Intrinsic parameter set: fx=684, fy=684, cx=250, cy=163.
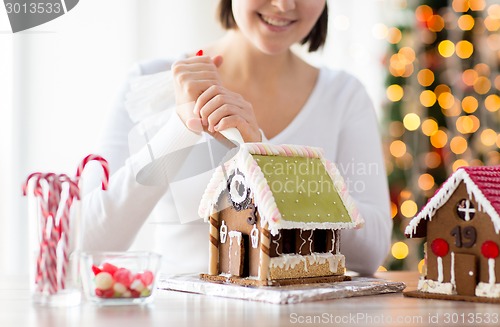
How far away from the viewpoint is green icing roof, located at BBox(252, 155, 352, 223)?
4.07 feet

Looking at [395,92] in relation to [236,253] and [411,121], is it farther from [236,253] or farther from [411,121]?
[236,253]

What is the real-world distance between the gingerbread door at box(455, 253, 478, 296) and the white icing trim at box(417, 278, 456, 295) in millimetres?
14

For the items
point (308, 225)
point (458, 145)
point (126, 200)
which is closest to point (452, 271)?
point (308, 225)

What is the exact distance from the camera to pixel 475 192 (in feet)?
3.78

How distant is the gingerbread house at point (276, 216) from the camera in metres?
1.23

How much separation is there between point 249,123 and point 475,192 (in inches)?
20.3

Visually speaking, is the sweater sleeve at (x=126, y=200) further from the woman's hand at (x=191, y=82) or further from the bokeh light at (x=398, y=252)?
the bokeh light at (x=398, y=252)

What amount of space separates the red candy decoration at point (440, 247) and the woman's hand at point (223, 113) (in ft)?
1.47

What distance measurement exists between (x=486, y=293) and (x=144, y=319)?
1.87 feet

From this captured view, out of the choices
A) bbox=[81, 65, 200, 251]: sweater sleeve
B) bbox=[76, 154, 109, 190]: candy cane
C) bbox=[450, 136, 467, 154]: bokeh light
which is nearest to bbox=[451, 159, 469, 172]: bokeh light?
bbox=[450, 136, 467, 154]: bokeh light

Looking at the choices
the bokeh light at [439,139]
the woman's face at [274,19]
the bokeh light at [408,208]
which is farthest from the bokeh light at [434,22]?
the woman's face at [274,19]

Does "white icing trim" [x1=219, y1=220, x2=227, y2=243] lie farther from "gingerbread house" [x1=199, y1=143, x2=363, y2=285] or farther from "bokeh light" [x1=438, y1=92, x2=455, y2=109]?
"bokeh light" [x1=438, y1=92, x2=455, y2=109]

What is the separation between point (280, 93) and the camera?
2.04 m

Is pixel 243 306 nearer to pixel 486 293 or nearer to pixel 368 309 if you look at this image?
pixel 368 309
